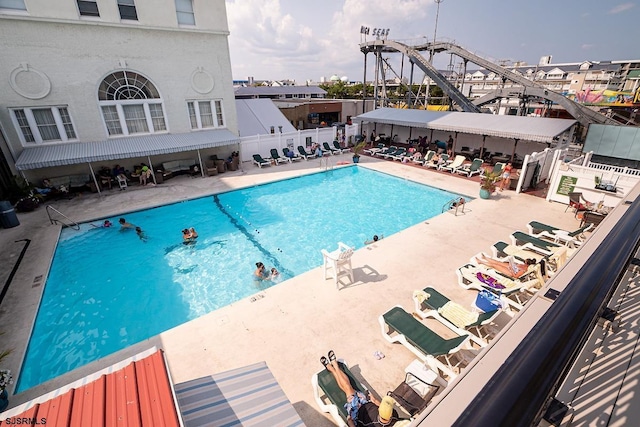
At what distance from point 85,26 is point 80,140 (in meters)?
5.56

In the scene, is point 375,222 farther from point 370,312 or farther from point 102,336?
point 102,336

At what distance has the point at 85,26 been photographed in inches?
575

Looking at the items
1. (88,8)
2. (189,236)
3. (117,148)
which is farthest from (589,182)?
(88,8)

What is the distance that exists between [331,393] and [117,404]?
3126 millimetres

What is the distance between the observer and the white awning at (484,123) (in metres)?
17.1

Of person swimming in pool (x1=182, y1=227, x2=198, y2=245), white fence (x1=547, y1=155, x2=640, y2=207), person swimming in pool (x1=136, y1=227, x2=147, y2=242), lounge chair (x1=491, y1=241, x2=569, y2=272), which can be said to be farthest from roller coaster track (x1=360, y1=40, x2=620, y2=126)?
person swimming in pool (x1=136, y1=227, x2=147, y2=242)

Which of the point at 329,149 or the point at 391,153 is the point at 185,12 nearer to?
the point at 329,149

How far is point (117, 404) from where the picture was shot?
10.2 feet

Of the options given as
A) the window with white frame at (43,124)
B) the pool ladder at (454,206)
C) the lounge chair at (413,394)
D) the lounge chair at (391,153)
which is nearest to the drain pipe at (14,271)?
the window with white frame at (43,124)

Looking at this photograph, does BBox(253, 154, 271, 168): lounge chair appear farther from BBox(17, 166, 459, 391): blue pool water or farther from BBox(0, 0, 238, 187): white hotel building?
BBox(17, 166, 459, 391): blue pool water

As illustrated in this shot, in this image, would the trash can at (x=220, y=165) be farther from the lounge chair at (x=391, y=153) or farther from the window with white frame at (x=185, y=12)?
the lounge chair at (x=391, y=153)

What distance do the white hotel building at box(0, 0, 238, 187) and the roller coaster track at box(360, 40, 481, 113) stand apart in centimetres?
2120

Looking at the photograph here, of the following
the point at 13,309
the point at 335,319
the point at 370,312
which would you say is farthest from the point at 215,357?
the point at 13,309

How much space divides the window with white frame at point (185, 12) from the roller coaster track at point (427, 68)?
23246 millimetres
